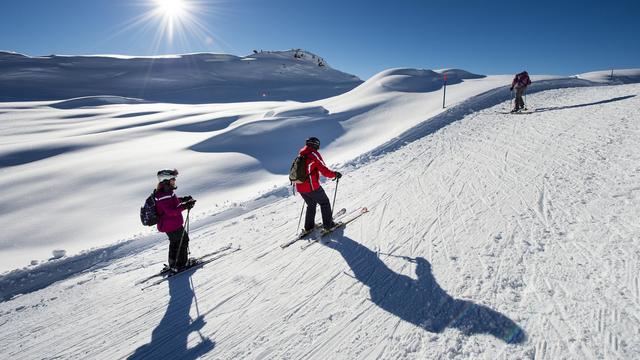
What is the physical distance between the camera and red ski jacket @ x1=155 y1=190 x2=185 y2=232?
17.7ft

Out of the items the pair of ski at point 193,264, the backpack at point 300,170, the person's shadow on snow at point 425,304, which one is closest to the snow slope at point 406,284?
the person's shadow on snow at point 425,304

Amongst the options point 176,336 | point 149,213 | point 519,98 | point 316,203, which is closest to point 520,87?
point 519,98

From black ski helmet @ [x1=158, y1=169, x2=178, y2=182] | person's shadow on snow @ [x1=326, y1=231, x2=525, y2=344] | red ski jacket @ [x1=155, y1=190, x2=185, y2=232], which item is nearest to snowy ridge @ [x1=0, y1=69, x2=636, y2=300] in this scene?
red ski jacket @ [x1=155, y1=190, x2=185, y2=232]

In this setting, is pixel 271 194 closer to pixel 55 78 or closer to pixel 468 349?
pixel 468 349

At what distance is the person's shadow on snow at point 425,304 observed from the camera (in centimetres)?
332

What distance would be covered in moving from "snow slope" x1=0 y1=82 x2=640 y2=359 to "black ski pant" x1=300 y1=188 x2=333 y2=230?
16.9 inches

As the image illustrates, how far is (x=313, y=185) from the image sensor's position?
235 inches

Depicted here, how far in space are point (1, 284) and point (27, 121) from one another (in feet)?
89.2

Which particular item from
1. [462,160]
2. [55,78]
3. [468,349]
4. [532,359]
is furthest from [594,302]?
[55,78]

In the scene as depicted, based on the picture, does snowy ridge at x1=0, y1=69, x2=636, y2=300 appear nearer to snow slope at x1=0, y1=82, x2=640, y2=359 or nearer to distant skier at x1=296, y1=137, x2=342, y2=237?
snow slope at x1=0, y1=82, x2=640, y2=359

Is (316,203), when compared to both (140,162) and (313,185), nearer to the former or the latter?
(313,185)

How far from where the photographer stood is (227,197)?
33.5 ft

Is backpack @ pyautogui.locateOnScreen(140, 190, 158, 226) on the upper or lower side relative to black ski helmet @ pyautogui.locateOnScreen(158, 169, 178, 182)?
lower

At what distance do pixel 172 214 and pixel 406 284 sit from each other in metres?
3.97
